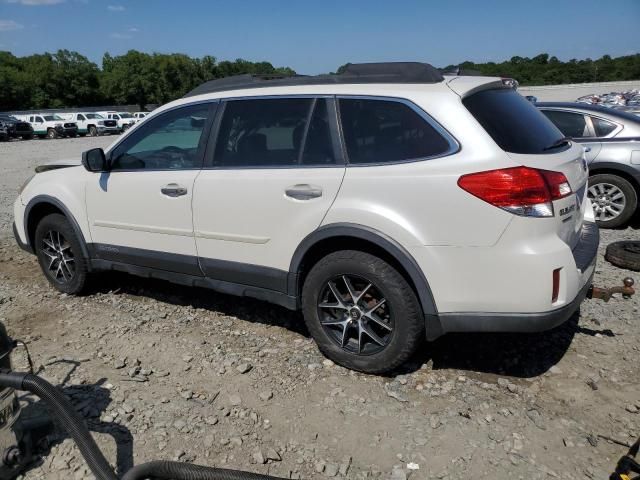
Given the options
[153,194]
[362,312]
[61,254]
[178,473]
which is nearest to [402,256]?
[362,312]

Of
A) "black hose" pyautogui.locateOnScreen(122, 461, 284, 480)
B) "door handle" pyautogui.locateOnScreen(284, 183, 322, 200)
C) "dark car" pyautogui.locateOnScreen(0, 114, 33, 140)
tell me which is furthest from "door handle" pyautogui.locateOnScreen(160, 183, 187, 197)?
"dark car" pyautogui.locateOnScreen(0, 114, 33, 140)

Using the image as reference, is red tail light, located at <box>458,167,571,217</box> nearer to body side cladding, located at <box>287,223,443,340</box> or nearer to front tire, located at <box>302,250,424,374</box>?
body side cladding, located at <box>287,223,443,340</box>

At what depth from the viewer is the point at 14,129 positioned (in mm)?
35531

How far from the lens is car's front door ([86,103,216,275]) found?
13.3 ft

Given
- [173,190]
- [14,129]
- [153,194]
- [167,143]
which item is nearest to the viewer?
[173,190]

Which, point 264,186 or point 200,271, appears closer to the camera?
point 264,186

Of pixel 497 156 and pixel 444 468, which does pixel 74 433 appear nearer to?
pixel 444 468

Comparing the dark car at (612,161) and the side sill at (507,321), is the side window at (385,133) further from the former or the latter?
the dark car at (612,161)

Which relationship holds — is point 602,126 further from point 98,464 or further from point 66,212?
point 98,464

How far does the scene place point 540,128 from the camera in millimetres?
3490

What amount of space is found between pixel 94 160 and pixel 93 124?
128ft

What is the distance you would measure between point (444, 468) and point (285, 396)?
106 cm

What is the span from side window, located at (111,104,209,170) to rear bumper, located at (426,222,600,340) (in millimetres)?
2048

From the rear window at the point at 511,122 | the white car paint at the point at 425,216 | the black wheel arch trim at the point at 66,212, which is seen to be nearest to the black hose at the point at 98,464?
the white car paint at the point at 425,216
